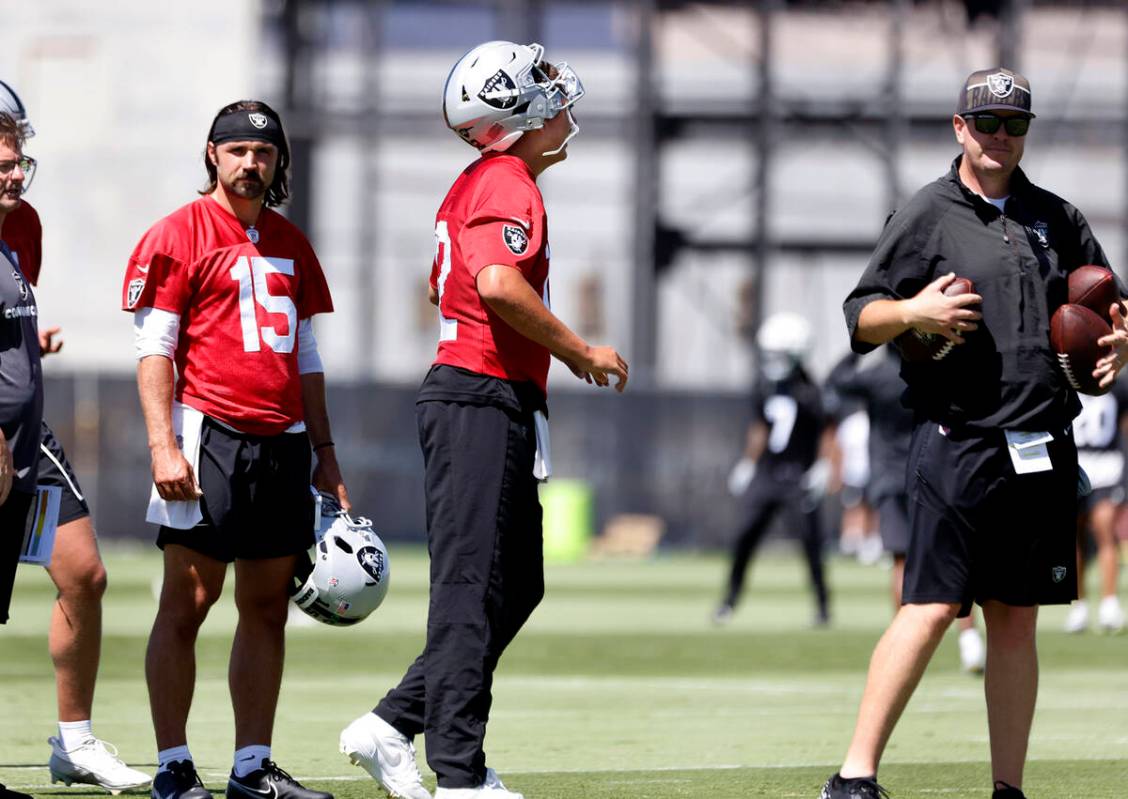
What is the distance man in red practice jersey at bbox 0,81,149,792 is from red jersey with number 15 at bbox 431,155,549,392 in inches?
67.3

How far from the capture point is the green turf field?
307 inches

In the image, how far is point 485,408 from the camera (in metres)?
6.27

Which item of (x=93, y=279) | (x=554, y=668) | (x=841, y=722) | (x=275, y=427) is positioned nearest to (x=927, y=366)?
(x=275, y=427)

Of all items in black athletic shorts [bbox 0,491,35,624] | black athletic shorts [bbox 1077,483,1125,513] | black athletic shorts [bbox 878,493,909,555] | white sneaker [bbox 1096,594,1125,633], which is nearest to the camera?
black athletic shorts [bbox 0,491,35,624]

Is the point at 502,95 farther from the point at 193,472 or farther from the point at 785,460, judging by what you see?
the point at 785,460

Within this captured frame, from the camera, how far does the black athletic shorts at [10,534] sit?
6.53 meters

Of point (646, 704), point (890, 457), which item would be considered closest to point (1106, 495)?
point (890, 457)

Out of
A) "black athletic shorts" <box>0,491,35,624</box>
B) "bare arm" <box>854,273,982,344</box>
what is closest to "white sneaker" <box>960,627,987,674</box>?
"bare arm" <box>854,273,982,344</box>

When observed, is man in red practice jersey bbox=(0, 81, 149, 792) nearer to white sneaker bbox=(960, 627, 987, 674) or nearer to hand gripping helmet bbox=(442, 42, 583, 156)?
hand gripping helmet bbox=(442, 42, 583, 156)

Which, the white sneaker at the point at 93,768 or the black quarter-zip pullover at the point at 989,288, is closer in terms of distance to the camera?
the black quarter-zip pullover at the point at 989,288

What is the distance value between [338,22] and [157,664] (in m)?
32.2

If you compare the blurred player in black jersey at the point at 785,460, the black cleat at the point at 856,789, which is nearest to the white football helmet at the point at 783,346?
the blurred player in black jersey at the point at 785,460

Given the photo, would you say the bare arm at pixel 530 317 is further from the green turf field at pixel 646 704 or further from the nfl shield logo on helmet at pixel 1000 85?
the green turf field at pixel 646 704

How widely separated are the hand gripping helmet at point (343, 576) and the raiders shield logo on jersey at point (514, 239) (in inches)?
48.9
